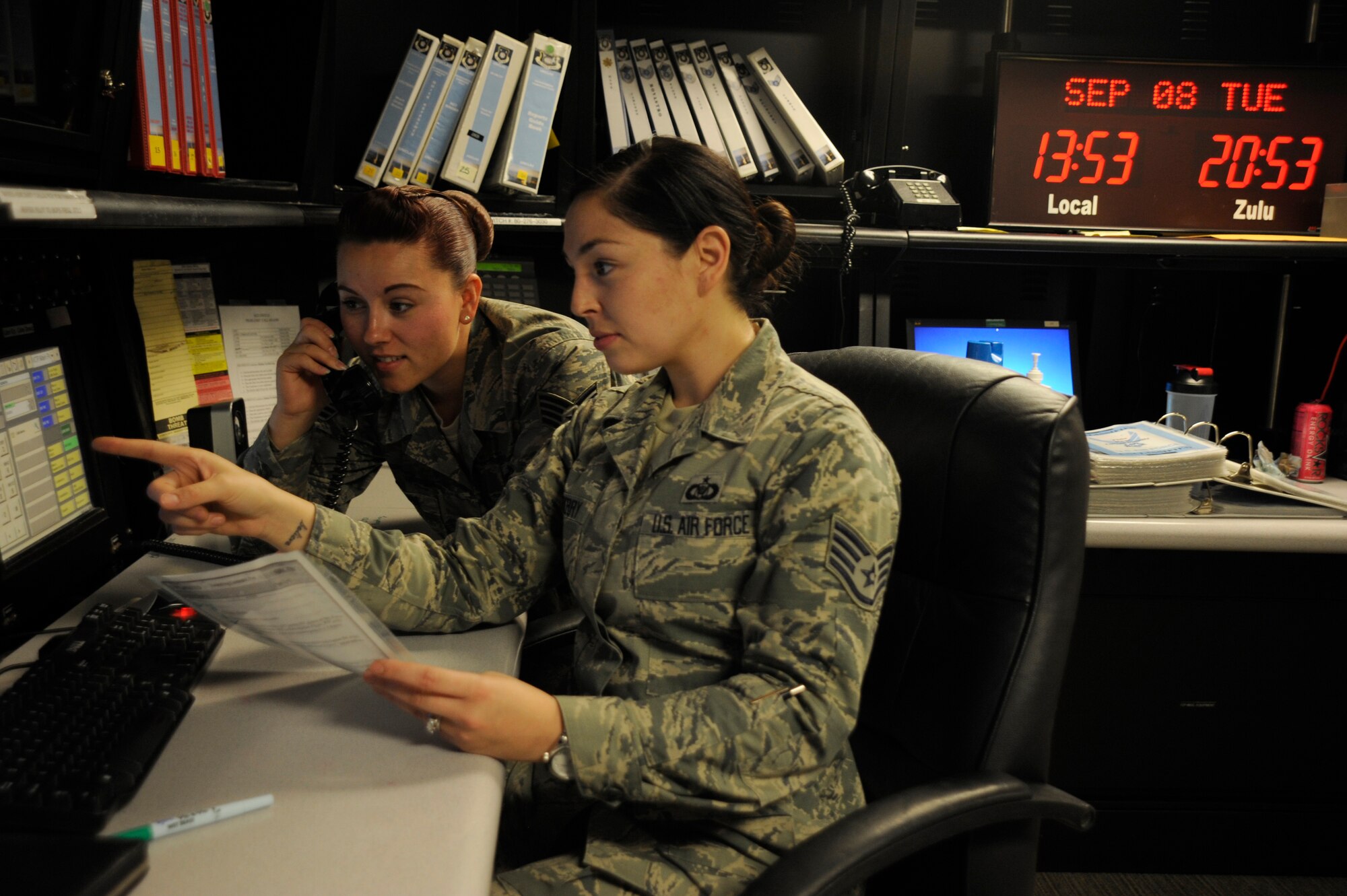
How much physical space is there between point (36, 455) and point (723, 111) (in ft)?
4.65

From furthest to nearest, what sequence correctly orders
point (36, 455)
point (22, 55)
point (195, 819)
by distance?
point (36, 455) < point (22, 55) < point (195, 819)

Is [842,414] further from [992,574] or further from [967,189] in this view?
[967,189]

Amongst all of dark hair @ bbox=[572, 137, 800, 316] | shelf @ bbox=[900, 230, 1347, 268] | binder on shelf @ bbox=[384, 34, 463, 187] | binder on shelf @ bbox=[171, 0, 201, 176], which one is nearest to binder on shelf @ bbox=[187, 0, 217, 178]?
binder on shelf @ bbox=[171, 0, 201, 176]

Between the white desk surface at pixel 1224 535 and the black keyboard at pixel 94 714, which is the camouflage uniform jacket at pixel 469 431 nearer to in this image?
the black keyboard at pixel 94 714

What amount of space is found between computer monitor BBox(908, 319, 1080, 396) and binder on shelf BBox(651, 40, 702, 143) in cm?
64

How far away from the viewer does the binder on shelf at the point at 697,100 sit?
2.08m

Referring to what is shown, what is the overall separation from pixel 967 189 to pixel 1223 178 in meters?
0.52

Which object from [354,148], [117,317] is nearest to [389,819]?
[117,317]

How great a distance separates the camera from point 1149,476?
68.9 inches

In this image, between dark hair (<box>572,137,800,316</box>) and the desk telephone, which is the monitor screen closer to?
the desk telephone

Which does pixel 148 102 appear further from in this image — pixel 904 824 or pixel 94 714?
pixel 904 824

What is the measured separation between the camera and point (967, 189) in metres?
2.33

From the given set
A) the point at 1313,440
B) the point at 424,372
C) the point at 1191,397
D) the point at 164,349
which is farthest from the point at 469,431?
the point at 1313,440

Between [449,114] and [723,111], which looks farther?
[723,111]
